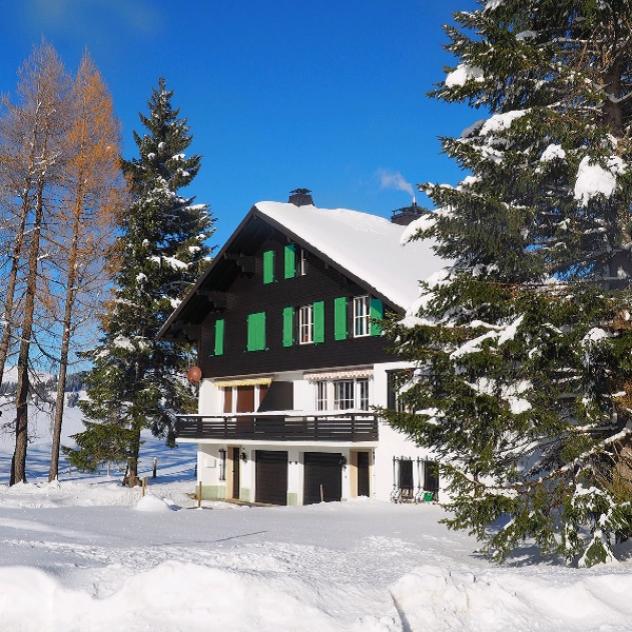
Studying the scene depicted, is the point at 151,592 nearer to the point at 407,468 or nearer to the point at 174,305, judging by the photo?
the point at 407,468

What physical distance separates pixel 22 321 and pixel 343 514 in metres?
14.7

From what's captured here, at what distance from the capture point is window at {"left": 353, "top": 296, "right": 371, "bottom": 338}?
84.1ft

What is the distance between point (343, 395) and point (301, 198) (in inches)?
442

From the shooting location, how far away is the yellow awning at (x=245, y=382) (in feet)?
98.0

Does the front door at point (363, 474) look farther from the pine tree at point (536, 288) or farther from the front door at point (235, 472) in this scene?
the pine tree at point (536, 288)

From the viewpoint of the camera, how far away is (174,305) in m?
31.5

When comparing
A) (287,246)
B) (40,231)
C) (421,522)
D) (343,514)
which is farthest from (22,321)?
(421,522)

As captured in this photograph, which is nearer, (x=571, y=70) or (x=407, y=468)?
(x=571, y=70)

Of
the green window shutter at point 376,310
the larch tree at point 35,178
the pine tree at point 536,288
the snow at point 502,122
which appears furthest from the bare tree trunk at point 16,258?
the snow at point 502,122

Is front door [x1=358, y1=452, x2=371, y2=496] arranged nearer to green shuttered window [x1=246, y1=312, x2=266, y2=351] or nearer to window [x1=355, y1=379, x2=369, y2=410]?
window [x1=355, y1=379, x2=369, y2=410]

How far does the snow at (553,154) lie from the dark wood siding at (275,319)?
13776mm

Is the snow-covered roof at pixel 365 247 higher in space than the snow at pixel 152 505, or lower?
higher

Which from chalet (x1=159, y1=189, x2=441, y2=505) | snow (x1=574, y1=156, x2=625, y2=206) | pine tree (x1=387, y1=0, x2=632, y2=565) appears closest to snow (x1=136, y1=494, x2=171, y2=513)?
chalet (x1=159, y1=189, x2=441, y2=505)

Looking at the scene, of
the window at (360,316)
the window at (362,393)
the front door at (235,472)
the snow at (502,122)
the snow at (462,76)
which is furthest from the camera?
the front door at (235,472)
